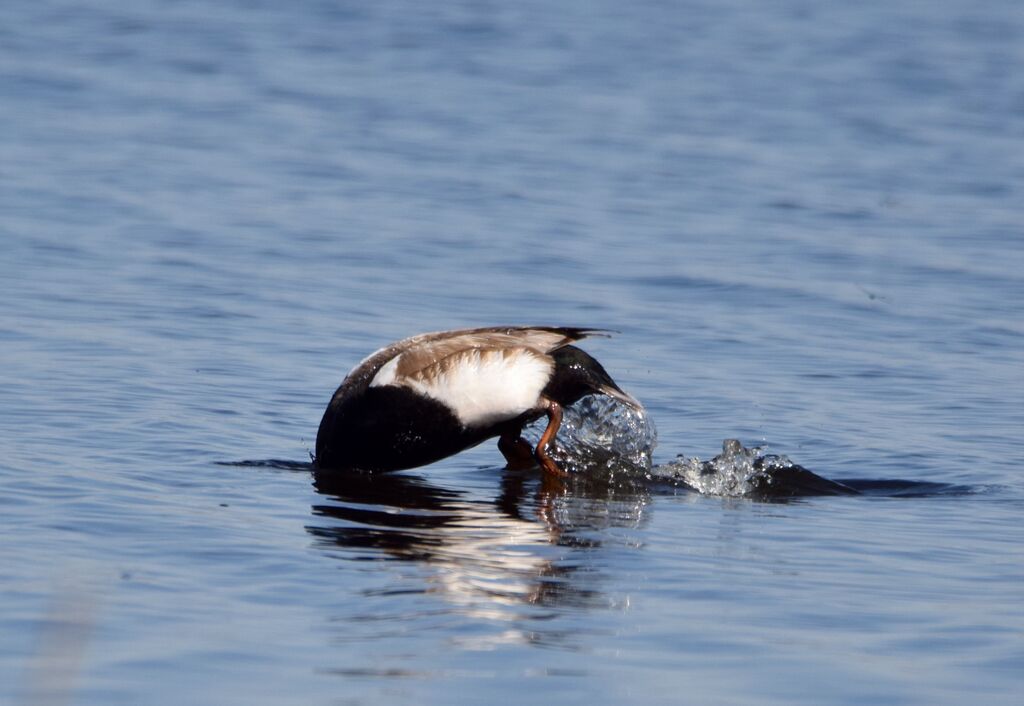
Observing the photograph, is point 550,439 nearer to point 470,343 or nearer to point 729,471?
point 470,343

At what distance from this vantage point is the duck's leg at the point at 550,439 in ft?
25.3

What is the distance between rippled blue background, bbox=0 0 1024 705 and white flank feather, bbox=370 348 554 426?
0.40 m

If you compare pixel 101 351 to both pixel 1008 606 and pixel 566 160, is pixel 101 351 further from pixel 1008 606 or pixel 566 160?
pixel 566 160

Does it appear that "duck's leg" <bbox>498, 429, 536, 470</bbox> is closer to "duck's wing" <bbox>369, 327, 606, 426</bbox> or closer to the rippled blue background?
the rippled blue background

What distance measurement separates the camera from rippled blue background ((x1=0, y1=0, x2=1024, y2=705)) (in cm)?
522

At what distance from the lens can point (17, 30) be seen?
2311 cm

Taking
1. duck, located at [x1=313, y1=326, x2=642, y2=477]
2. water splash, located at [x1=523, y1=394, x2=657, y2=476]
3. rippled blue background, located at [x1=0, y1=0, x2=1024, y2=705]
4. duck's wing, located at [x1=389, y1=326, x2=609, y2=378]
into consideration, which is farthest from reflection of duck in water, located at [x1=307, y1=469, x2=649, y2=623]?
duck's wing, located at [x1=389, y1=326, x2=609, y2=378]

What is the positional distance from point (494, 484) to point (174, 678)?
3.26 m

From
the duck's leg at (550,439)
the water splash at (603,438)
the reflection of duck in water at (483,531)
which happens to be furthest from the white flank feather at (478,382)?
the water splash at (603,438)

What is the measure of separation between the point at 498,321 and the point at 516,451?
132 inches

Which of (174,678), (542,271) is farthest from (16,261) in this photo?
(174,678)

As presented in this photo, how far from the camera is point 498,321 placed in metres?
11.4

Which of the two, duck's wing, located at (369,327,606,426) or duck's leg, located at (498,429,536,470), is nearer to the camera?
duck's wing, located at (369,327,606,426)

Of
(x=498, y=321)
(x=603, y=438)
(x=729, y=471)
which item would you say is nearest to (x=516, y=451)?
(x=603, y=438)
